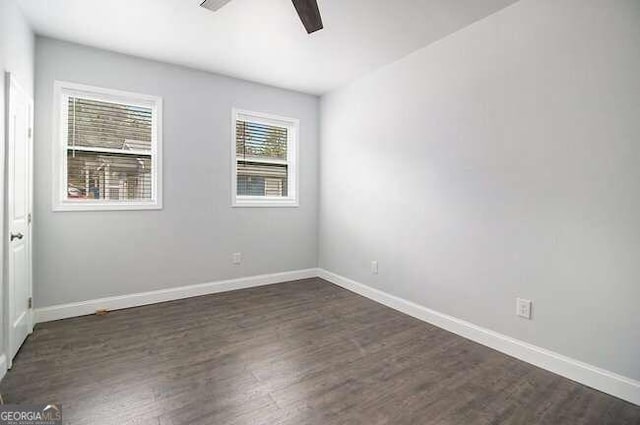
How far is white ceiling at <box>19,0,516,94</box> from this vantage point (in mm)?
2457

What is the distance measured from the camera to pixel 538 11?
226cm

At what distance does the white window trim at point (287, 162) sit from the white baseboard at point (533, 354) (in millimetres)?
1929

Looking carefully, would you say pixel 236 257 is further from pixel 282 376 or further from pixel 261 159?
pixel 282 376

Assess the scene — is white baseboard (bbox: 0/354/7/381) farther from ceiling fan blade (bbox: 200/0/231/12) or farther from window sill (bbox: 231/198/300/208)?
ceiling fan blade (bbox: 200/0/231/12)

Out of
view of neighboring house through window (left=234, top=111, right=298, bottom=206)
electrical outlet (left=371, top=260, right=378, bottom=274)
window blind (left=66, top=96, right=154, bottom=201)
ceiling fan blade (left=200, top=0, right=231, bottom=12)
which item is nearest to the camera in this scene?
ceiling fan blade (left=200, top=0, right=231, bottom=12)

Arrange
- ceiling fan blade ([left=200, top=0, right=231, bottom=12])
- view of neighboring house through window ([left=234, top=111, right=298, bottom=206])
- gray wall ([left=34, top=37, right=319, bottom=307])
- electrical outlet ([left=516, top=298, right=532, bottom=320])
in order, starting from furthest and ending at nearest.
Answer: view of neighboring house through window ([left=234, top=111, right=298, bottom=206]) < gray wall ([left=34, top=37, right=319, bottom=307]) < electrical outlet ([left=516, top=298, right=532, bottom=320]) < ceiling fan blade ([left=200, top=0, right=231, bottom=12])

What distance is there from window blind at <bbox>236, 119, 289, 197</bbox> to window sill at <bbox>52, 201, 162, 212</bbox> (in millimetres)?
1074

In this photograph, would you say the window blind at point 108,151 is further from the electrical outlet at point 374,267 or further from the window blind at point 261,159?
the electrical outlet at point 374,267

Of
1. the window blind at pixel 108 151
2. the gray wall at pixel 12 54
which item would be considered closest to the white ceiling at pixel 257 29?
the gray wall at pixel 12 54

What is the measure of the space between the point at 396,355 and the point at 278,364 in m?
0.90

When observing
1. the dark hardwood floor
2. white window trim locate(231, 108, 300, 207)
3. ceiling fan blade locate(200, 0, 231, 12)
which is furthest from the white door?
white window trim locate(231, 108, 300, 207)

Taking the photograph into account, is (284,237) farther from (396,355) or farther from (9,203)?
(9,203)

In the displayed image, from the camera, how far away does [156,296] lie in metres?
3.53

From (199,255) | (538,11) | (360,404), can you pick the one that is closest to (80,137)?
(199,255)
